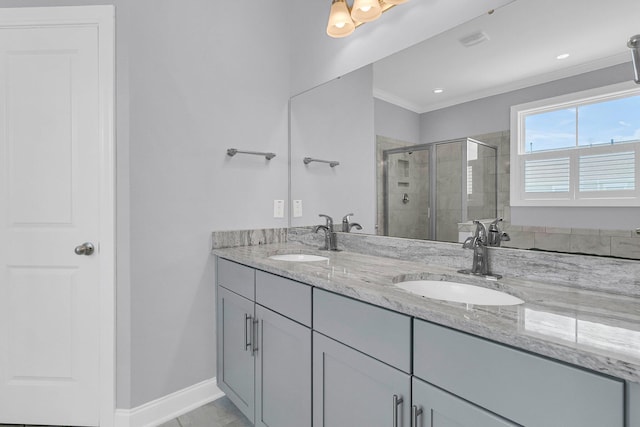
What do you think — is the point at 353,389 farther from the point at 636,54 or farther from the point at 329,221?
the point at 636,54

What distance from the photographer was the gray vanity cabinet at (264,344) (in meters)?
1.26

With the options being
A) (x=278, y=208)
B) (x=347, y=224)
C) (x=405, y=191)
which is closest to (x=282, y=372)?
(x=347, y=224)

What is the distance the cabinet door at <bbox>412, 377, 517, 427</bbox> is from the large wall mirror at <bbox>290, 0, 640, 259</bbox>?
2.24 ft

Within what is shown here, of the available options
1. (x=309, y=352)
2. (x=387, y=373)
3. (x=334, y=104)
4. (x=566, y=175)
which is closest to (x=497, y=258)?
(x=566, y=175)

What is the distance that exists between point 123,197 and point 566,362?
181cm

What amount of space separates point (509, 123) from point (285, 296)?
1102mm

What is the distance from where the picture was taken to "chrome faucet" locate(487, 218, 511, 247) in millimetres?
1243

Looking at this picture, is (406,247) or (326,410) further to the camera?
(406,247)

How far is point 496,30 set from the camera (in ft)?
4.16

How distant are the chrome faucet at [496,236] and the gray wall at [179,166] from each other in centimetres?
138

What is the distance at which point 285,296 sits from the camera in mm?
1349

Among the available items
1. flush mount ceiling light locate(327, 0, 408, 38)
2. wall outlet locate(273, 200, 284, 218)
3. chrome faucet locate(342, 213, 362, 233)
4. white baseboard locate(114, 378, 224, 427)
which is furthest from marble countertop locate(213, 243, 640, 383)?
flush mount ceiling light locate(327, 0, 408, 38)
